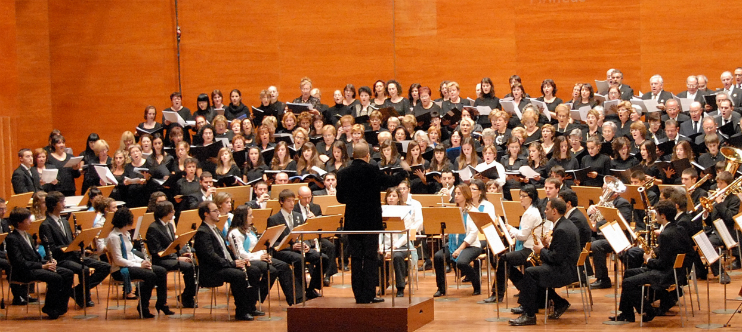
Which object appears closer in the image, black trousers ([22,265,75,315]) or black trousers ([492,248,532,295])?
black trousers ([492,248,532,295])

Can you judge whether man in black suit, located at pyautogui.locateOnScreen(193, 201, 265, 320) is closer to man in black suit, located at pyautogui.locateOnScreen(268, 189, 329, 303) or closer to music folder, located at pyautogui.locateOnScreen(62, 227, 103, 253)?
man in black suit, located at pyautogui.locateOnScreen(268, 189, 329, 303)

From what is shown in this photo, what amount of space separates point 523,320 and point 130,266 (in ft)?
11.0

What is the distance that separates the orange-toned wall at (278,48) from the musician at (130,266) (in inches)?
271

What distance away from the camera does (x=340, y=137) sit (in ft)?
37.0

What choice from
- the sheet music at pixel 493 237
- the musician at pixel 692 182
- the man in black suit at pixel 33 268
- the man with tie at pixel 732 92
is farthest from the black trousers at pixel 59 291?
the man with tie at pixel 732 92

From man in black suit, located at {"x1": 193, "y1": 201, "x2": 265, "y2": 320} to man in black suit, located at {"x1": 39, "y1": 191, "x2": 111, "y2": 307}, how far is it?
1.21m

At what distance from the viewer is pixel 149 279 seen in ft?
25.9

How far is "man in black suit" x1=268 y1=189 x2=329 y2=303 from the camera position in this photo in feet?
27.7

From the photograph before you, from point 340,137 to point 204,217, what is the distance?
3.58 m

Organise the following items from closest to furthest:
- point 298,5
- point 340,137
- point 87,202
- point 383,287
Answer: point 383,287 → point 87,202 → point 340,137 → point 298,5

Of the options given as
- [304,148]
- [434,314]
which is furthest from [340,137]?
[434,314]

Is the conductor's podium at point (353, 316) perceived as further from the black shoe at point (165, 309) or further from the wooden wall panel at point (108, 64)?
the wooden wall panel at point (108, 64)

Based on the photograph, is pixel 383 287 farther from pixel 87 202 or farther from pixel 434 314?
pixel 87 202


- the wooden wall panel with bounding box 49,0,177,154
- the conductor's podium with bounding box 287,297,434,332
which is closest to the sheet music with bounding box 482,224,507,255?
the conductor's podium with bounding box 287,297,434,332
